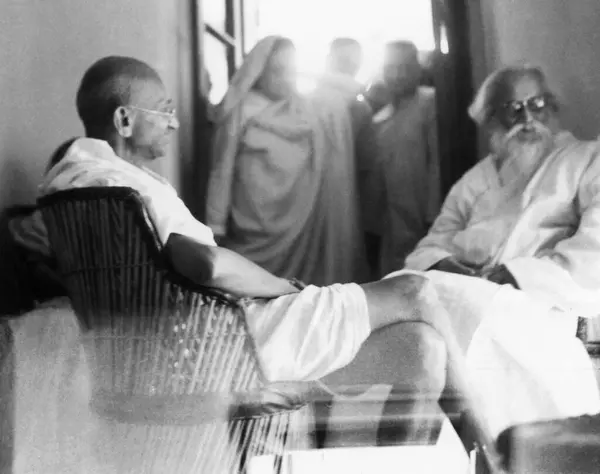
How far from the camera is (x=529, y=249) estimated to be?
1.33 m

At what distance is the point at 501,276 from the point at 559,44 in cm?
48

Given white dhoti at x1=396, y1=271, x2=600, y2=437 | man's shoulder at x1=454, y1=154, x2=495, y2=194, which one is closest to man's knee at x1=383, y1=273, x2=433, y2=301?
white dhoti at x1=396, y1=271, x2=600, y2=437

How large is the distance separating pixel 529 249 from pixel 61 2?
916 millimetres

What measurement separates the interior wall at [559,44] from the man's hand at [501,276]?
1.09 feet

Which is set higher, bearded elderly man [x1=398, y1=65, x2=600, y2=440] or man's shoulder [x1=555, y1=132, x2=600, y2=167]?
man's shoulder [x1=555, y1=132, x2=600, y2=167]

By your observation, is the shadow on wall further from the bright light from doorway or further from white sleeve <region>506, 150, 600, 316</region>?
white sleeve <region>506, 150, 600, 316</region>

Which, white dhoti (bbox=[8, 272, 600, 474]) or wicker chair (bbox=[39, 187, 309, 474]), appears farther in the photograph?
white dhoti (bbox=[8, 272, 600, 474])

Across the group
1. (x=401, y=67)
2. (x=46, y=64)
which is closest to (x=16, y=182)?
(x=46, y=64)

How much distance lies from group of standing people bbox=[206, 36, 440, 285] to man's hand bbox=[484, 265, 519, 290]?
18 centimetres

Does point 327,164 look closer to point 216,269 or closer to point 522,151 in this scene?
point 522,151

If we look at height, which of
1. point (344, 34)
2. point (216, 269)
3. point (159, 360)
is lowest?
point (159, 360)

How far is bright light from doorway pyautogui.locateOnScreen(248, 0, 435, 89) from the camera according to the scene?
1.41m

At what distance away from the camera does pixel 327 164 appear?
1437 mm

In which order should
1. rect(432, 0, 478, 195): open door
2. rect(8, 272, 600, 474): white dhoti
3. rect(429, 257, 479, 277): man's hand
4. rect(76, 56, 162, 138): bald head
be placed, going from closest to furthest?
rect(8, 272, 600, 474): white dhoti < rect(76, 56, 162, 138): bald head < rect(429, 257, 479, 277): man's hand < rect(432, 0, 478, 195): open door
